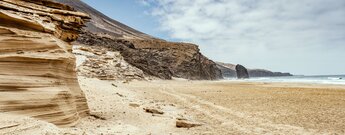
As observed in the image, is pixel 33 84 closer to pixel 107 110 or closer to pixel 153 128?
pixel 153 128

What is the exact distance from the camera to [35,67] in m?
8.73

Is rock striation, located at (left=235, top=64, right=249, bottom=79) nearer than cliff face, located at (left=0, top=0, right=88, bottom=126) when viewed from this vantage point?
No

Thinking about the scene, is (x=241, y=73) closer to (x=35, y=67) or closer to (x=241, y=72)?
(x=241, y=72)

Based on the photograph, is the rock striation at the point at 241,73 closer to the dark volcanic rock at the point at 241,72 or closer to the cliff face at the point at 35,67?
the dark volcanic rock at the point at 241,72

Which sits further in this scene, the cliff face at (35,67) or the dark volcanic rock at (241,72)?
the dark volcanic rock at (241,72)

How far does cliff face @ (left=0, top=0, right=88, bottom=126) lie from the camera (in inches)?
314

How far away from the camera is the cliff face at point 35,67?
26.2 feet

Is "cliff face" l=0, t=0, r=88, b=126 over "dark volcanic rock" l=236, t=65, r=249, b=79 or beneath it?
beneath

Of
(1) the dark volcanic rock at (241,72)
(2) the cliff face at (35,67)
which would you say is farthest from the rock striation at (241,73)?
(2) the cliff face at (35,67)

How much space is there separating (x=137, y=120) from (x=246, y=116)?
17.0ft

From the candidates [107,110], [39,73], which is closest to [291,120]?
[107,110]

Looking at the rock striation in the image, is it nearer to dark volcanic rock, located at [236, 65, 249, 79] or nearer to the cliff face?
dark volcanic rock, located at [236, 65, 249, 79]

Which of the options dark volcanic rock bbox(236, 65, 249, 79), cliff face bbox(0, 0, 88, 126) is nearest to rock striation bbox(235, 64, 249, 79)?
dark volcanic rock bbox(236, 65, 249, 79)

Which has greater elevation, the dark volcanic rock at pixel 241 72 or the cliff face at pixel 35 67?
the dark volcanic rock at pixel 241 72
